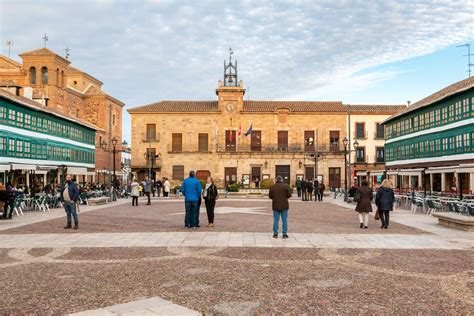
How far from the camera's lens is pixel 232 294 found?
559 cm

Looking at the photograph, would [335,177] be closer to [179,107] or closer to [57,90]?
[179,107]

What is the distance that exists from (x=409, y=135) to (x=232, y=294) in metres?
34.5

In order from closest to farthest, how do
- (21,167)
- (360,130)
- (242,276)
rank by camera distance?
1. (242,276)
2. (21,167)
3. (360,130)

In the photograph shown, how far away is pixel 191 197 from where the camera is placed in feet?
41.2

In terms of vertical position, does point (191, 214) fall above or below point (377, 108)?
below

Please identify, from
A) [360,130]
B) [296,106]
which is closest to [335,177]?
[360,130]

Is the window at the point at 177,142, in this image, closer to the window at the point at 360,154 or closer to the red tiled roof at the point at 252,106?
the red tiled roof at the point at 252,106

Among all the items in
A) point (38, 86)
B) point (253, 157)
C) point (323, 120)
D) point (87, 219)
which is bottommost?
point (87, 219)

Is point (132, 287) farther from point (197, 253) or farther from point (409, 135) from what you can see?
point (409, 135)

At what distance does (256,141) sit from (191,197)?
1427 inches

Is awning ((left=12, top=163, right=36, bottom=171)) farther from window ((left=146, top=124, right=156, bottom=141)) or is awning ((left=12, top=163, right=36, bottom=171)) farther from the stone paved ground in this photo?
window ((left=146, top=124, right=156, bottom=141))

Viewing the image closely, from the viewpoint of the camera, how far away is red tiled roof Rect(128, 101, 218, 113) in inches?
1907

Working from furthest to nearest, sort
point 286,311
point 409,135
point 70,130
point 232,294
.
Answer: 1. point 70,130
2. point 409,135
3. point 232,294
4. point 286,311

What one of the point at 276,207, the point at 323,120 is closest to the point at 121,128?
the point at 323,120
